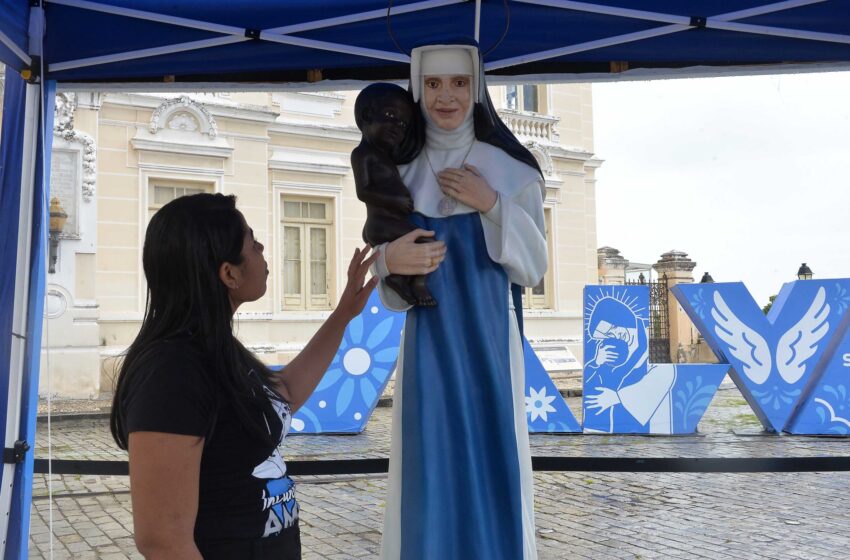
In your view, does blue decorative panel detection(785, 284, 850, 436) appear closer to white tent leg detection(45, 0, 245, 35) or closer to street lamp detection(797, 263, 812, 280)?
white tent leg detection(45, 0, 245, 35)

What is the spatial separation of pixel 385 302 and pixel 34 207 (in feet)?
6.00

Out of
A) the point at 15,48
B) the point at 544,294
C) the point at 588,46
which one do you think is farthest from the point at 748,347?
the point at 15,48

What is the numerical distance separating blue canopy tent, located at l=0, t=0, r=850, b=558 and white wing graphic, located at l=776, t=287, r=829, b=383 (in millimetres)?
6034

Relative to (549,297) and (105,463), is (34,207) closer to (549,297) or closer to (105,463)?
(105,463)

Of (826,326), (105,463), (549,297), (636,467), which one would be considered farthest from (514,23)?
(549,297)

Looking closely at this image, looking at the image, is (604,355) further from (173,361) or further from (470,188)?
(173,361)

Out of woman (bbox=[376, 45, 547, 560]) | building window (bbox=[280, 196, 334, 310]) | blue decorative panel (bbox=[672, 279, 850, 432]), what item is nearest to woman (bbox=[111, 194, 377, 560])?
woman (bbox=[376, 45, 547, 560])

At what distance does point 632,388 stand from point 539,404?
111cm

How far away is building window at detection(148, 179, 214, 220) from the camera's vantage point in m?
11.6

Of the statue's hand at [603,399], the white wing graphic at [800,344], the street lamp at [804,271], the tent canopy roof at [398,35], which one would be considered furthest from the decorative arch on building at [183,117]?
the street lamp at [804,271]

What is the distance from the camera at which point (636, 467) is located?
4062 mm

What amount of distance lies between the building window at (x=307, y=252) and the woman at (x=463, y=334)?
36.0 ft

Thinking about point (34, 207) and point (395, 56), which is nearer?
point (34, 207)

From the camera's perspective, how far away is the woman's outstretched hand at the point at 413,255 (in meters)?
1.93
